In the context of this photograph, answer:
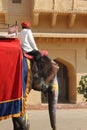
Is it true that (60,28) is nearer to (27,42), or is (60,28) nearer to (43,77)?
(27,42)

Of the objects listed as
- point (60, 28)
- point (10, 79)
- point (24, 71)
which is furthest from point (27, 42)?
point (60, 28)

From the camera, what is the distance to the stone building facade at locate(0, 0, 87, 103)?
53.3ft

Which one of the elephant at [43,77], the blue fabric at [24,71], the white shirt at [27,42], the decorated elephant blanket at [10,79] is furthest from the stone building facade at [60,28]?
the decorated elephant blanket at [10,79]

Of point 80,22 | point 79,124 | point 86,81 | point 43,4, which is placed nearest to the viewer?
point 86,81

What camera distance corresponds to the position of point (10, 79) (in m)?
5.77

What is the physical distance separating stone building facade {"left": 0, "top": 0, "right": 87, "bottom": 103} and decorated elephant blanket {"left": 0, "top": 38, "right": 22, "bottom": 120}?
10189mm

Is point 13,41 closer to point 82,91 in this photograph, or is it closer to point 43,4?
point 82,91

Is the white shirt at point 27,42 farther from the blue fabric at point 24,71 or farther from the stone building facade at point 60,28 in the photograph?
the stone building facade at point 60,28

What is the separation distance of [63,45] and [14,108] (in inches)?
444

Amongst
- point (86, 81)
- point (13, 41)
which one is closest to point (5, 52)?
point (13, 41)

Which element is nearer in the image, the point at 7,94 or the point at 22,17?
the point at 7,94

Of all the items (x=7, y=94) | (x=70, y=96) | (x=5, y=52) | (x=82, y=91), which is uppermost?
(x=5, y=52)

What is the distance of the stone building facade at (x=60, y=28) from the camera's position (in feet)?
53.3

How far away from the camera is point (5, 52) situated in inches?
225
